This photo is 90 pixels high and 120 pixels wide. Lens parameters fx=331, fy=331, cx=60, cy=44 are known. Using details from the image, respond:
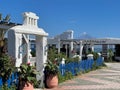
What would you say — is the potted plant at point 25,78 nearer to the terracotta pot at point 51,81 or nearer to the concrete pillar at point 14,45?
the concrete pillar at point 14,45

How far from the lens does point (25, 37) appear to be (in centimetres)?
1956

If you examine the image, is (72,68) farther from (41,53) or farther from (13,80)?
(13,80)

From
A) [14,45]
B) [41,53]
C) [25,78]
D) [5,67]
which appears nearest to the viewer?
[5,67]

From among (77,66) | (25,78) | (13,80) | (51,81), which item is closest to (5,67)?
(25,78)

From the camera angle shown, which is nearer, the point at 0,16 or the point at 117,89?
the point at 117,89

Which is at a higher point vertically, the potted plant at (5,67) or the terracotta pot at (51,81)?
the potted plant at (5,67)

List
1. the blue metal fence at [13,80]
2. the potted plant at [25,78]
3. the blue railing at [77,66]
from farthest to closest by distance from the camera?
the blue railing at [77,66]
the blue metal fence at [13,80]
the potted plant at [25,78]

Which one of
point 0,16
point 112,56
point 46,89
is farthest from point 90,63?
point 112,56

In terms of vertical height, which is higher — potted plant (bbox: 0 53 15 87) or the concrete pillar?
the concrete pillar

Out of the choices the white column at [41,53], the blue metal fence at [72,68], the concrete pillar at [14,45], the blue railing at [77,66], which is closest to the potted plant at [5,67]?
the blue metal fence at [72,68]

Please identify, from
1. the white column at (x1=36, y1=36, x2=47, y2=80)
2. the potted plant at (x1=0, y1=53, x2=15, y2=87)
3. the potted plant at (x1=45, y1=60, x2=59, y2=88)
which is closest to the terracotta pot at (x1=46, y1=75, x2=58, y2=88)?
the potted plant at (x1=45, y1=60, x2=59, y2=88)

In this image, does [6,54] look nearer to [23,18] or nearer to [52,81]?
[23,18]

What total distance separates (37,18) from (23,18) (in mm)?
948

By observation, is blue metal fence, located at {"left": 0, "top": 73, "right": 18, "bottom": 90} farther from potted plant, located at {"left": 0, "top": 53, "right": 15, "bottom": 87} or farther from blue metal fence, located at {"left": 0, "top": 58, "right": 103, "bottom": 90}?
potted plant, located at {"left": 0, "top": 53, "right": 15, "bottom": 87}
